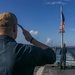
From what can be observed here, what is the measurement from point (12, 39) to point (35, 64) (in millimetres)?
344

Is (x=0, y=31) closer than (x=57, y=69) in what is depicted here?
Yes

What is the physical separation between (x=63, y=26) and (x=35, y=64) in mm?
21843

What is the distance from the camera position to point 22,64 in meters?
3.66

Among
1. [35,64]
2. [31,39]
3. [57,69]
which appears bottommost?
[57,69]

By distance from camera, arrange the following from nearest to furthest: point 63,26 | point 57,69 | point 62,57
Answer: point 57,69 < point 62,57 < point 63,26

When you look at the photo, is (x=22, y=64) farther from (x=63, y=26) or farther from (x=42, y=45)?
(x=63, y=26)

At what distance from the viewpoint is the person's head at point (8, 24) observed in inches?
144

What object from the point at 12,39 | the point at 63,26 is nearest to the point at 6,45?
the point at 12,39

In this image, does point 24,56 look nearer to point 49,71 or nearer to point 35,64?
point 35,64

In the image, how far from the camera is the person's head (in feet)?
12.0

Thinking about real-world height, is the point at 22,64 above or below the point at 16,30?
below

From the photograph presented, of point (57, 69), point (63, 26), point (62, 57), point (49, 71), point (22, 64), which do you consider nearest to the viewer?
point (22, 64)

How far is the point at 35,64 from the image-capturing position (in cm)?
373

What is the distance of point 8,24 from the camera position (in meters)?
3.66
